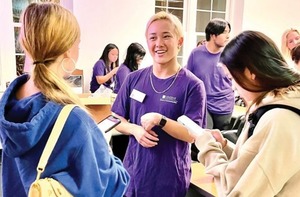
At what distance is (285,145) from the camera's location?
83cm

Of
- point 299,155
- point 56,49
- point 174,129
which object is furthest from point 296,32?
point 56,49

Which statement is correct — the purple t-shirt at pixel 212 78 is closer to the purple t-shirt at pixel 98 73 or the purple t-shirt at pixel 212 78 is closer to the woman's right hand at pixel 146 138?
the purple t-shirt at pixel 98 73

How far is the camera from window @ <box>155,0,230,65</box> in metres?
5.57

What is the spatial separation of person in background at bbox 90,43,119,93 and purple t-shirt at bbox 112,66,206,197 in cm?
278

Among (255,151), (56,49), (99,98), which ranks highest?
(56,49)

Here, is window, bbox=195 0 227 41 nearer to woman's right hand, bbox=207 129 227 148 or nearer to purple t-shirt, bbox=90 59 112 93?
purple t-shirt, bbox=90 59 112 93

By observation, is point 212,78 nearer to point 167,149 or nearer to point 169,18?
point 169,18

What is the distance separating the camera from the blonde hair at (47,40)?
0.76m

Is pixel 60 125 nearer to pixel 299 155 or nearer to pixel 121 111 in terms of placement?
pixel 299 155

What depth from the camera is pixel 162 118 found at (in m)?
1.35

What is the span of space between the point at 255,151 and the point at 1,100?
0.72m

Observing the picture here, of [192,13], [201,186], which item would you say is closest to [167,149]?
[201,186]

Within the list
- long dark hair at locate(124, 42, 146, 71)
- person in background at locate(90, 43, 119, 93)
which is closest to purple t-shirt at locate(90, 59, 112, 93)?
person in background at locate(90, 43, 119, 93)

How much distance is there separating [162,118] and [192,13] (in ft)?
15.3
